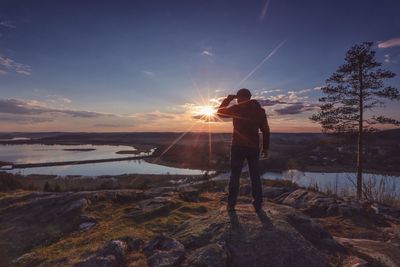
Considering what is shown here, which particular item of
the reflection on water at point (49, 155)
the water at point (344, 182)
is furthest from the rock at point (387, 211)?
the reflection on water at point (49, 155)

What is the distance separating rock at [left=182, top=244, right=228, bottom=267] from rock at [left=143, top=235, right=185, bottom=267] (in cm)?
19

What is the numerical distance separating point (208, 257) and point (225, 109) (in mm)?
3550

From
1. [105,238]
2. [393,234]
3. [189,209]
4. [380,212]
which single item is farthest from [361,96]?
[105,238]

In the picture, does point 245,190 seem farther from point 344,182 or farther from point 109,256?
point 344,182

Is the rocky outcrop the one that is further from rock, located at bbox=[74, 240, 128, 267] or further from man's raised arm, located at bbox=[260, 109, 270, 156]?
man's raised arm, located at bbox=[260, 109, 270, 156]

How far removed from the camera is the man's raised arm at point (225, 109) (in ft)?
23.2

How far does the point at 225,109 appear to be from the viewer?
710cm

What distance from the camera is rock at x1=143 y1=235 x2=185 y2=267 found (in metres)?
5.01

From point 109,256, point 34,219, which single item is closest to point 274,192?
point 109,256

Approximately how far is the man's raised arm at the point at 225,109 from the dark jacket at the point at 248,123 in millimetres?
96

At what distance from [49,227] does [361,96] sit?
1706cm

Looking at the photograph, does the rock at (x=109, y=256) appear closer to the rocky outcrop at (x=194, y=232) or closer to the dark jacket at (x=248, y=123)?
the rocky outcrop at (x=194, y=232)

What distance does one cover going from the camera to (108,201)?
34.9ft

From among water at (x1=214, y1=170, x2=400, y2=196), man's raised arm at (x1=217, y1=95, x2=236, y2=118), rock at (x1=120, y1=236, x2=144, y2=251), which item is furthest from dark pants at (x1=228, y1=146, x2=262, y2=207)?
water at (x1=214, y1=170, x2=400, y2=196)
